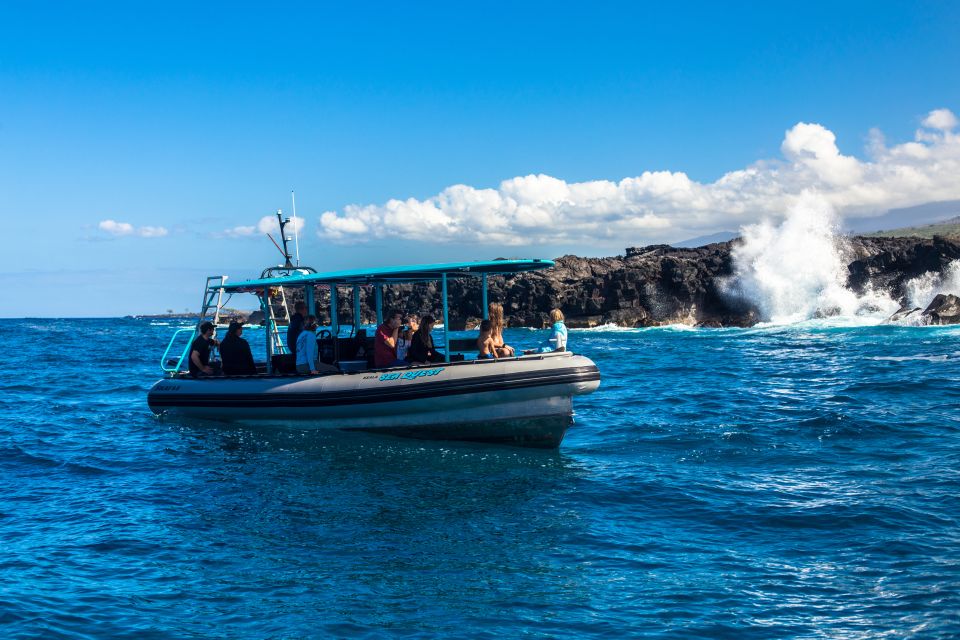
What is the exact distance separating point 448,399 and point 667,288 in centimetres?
6181

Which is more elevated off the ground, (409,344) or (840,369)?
(409,344)

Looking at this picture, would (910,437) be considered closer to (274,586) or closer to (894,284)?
(274,586)

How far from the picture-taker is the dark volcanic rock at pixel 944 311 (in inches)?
1790

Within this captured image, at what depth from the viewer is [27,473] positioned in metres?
12.7

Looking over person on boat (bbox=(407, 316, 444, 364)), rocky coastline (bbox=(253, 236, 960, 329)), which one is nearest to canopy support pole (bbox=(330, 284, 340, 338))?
person on boat (bbox=(407, 316, 444, 364))

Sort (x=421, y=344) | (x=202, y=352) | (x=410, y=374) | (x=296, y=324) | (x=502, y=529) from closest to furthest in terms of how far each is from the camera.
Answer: (x=502, y=529) → (x=410, y=374) → (x=421, y=344) → (x=296, y=324) → (x=202, y=352)

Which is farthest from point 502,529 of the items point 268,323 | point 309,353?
point 268,323

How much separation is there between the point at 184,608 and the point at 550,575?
134 inches

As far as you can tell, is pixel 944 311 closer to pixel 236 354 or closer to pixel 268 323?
pixel 268 323

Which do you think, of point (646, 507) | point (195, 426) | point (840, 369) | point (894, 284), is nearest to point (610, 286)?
point (894, 284)

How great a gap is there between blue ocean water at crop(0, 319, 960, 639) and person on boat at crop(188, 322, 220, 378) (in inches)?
58.1

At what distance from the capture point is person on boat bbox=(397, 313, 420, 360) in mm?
14523

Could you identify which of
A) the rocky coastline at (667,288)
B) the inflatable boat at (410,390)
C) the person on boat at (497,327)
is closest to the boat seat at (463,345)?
the inflatable boat at (410,390)

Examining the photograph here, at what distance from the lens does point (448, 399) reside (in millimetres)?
13195
